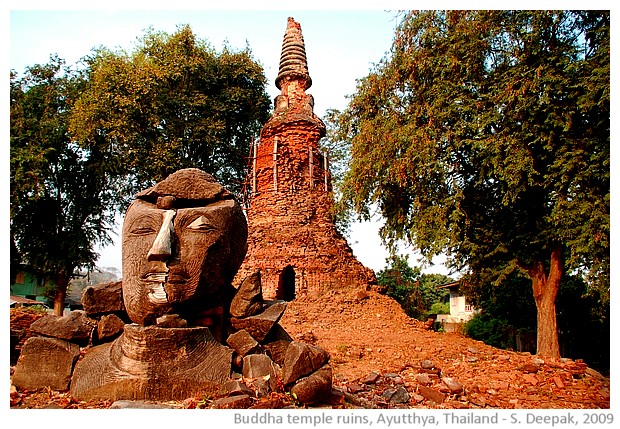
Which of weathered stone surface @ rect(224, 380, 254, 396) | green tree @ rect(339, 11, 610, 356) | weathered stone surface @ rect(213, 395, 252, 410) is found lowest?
weathered stone surface @ rect(213, 395, 252, 410)

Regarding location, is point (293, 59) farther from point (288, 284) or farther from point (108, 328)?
point (108, 328)

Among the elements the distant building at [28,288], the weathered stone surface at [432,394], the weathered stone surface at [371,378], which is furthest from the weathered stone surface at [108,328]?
the distant building at [28,288]

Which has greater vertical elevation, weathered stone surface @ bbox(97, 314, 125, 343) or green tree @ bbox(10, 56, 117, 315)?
green tree @ bbox(10, 56, 117, 315)

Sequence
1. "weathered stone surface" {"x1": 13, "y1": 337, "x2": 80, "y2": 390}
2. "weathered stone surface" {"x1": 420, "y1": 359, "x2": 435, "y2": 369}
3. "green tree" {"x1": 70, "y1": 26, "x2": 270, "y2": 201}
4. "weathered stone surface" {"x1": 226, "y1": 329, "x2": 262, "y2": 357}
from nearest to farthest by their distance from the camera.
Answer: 1. "weathered stone surface" {"x1": 13, "y1": 337, "x2": 80, "y2": 390}
2. "weathered stone surface" {"x1": 226, "y1": 329, "x2": 262, "y2": 357}
3. "weathered stone surface" {"x1": 420, "y1": 359, "x2": 435, "y2": 369}
4. "green tree" {"x1": 70, "y1": 26, "x2": 270, "y2": 201}

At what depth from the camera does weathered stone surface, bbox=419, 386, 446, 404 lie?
7293 mm

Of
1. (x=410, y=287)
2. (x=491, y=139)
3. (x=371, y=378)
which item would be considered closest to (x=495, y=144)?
(x=491, y=139)

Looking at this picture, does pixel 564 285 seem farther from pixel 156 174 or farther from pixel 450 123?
pixel 156 174

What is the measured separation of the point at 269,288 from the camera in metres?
15.2

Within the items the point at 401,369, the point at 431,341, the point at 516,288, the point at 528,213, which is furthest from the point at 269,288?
the point at 516,288

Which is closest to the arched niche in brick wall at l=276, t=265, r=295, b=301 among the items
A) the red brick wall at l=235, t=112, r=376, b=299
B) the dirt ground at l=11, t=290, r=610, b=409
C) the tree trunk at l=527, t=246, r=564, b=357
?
the red brick wall at l=235, t=112, r=376, b=299

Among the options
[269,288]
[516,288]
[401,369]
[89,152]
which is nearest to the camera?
[401,369]

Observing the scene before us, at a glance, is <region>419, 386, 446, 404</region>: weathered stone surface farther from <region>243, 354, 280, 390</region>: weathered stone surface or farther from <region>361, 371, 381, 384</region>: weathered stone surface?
<region>243, 354, 280, 390</region>: weathered stone surface

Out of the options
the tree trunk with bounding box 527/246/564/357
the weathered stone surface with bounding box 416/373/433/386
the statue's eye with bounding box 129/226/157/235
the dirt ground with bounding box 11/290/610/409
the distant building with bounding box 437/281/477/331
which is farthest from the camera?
the distant building with bounding box 437/281/477/331

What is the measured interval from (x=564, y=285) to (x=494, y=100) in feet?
29.5
